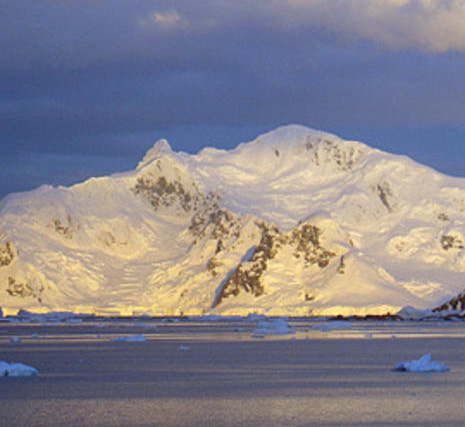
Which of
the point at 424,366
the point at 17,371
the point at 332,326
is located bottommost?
the point at 424,366

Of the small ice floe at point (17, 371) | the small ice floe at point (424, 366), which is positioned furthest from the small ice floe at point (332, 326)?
the small ice floe at point (17, 371)

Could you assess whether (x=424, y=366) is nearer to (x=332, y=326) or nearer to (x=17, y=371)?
(x=17, y=371)

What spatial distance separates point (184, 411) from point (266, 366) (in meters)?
23.9

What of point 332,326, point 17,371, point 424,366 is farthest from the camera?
point 332,326

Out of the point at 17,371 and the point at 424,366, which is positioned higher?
the point at 17,371

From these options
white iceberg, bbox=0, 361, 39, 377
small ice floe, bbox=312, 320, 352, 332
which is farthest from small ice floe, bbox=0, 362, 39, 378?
small ice floe, bbox=312, 320, 352, 332

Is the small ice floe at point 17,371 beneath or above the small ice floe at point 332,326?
beneath

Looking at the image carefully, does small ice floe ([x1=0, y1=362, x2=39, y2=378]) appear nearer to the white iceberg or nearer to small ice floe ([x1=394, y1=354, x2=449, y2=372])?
the white iceberg

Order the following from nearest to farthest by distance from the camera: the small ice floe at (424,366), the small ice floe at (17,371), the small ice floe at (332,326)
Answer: the small ice floe at (17,371), the small ice floe at (424,366), the small ice floe at (332,326)

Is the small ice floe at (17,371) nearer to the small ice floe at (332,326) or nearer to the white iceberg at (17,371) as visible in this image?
the white iceberg at (17,371)

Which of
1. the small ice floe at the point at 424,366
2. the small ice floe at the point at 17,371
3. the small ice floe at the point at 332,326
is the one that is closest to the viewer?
the small ice floe at the point at 17,371

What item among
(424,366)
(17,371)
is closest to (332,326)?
(424,366)

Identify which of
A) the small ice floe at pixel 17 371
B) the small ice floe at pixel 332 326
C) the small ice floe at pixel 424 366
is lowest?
the small ice floe at pixel 424 366

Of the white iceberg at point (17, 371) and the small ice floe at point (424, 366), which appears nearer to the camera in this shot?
the white iceberg at point (17, 371)
